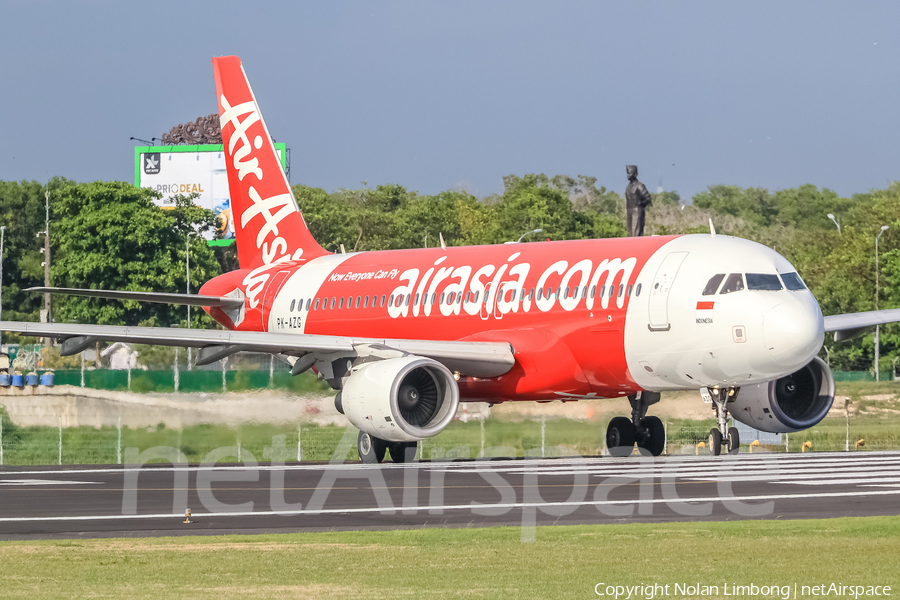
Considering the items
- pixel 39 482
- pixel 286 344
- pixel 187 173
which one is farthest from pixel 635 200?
pixel 187 173

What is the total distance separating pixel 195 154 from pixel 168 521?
106 metres

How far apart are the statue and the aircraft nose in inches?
425

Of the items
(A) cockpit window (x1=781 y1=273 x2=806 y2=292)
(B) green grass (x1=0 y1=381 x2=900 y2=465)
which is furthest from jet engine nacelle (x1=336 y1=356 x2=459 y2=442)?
(A) cockpit window (x1=781 y1=273 x2=806 y2=292)

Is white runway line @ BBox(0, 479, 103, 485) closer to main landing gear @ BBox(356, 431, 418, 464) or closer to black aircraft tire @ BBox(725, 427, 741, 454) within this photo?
main landing gear @ BBox(356, 431, 418, 464)

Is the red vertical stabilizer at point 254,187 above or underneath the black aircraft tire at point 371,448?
above

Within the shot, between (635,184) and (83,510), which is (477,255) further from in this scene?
(83,510)

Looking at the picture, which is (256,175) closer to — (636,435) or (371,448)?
(371,448)

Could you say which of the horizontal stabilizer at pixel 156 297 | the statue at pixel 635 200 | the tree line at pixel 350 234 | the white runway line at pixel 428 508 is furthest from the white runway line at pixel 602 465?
the tree line at pixel 350 234

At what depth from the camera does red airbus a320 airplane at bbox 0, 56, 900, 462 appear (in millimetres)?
24375

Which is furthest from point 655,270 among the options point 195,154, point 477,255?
point 195,154

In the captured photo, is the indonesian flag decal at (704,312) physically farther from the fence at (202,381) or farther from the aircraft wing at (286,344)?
the fence at (202,381)

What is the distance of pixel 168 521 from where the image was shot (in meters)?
14.9

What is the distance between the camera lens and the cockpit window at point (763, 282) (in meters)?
24.3

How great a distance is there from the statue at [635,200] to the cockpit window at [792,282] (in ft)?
32.2
